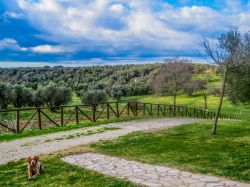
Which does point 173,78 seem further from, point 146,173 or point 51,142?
point 146,173

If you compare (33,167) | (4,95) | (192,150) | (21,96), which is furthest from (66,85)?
(33,167)

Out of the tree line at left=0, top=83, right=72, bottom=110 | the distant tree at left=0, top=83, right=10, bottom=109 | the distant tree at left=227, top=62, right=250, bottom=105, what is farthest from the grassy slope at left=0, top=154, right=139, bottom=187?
the tree line at left=0, top=83, right=72, bottom=110

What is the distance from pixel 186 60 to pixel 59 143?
53.3m

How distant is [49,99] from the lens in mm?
66562

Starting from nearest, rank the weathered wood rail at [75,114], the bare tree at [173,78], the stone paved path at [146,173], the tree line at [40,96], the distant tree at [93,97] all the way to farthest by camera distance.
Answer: the stone paved path at [146,173] < the weathered wood rail at [75,114] < the bare tree at [173,78] < the tree line at [40,96] < the distant tree at [93,97]

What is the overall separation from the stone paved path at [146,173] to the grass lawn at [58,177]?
1.37 feet

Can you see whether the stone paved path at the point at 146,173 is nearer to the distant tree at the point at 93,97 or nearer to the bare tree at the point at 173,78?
the bare tree at the point at 173,78

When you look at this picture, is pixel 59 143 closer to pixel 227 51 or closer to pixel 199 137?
pixel 199 137

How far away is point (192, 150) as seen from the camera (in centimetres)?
1316

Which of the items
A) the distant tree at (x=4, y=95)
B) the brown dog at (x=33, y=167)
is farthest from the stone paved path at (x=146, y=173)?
the distant tree at (x=4, y=95)

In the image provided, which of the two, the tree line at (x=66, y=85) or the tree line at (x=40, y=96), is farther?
the tree line at (x=66, y=85)

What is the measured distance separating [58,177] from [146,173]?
2.32 metres

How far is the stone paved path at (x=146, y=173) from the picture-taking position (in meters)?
8.87

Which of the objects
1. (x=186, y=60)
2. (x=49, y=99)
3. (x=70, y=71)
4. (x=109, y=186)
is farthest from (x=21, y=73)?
(x=109, y=186)
